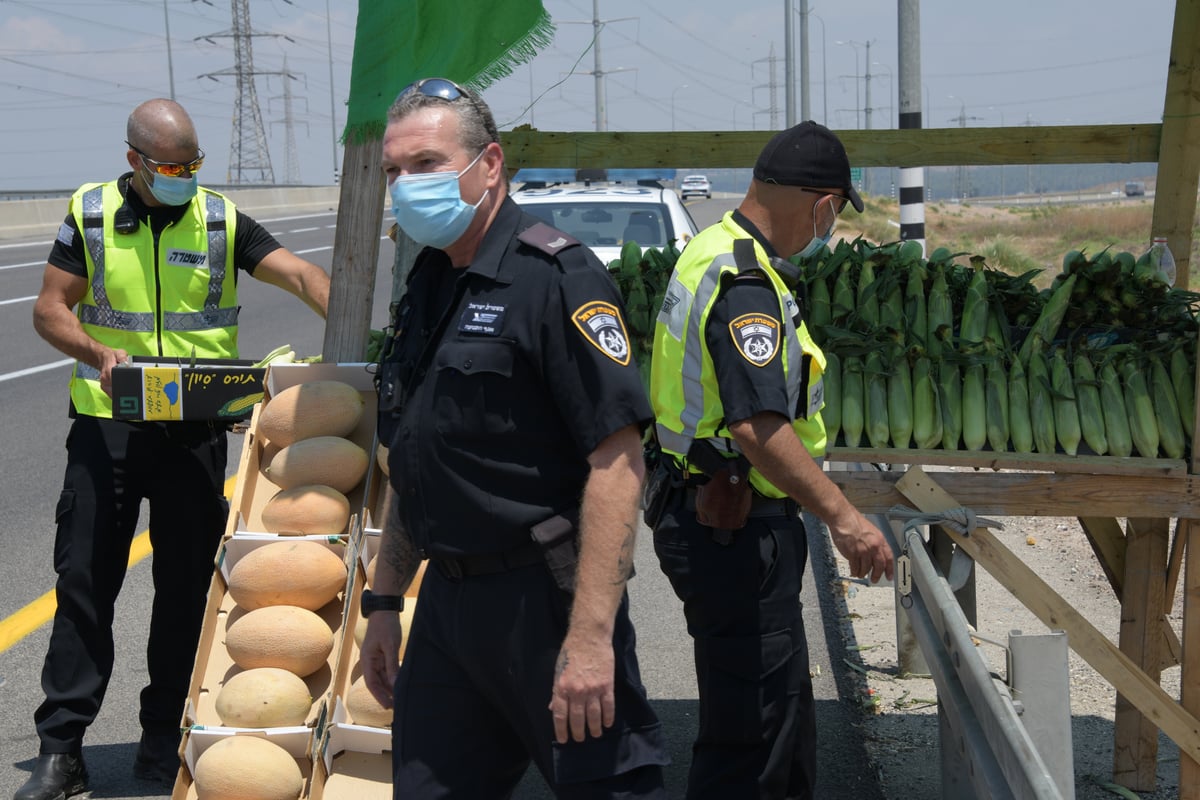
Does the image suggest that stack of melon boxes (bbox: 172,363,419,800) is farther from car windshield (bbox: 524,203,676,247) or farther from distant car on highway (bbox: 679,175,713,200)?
distant car on highway (bbox: 679,175,713,200)

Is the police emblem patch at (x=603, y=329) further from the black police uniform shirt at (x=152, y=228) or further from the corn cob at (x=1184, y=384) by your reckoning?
the corn cob at (x=1184, y=384)

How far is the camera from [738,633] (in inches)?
126

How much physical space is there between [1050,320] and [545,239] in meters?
2.47

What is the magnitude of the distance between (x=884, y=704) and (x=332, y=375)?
8.06 ft

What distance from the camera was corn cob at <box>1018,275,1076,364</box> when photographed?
4.37 m

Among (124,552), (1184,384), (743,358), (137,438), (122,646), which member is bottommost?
(122,646)

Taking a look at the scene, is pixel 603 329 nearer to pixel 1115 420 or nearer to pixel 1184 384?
pixel 1115 420

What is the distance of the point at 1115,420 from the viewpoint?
13.5 feet

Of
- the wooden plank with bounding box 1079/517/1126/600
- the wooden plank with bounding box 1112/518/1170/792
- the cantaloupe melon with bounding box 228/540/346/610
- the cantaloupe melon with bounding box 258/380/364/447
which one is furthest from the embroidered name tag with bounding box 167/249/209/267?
the wooden plank with bounding box 1112/518/1170/792

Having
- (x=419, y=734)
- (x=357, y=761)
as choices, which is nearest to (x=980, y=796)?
(x=419, y=734)

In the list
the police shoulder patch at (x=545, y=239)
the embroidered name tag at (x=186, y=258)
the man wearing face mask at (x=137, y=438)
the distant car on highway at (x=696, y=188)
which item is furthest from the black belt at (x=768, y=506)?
the distant car on highway at (x=696, y=188)

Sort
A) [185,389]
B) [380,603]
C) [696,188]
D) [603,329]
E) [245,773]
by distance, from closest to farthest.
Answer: [603,329] → [380,603] → [245,773] → [185,389] → [696,188]

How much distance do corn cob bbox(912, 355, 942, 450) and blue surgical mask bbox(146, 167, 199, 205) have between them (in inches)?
96.4

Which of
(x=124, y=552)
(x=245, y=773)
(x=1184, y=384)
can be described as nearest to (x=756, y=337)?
(x=245, y=773)
